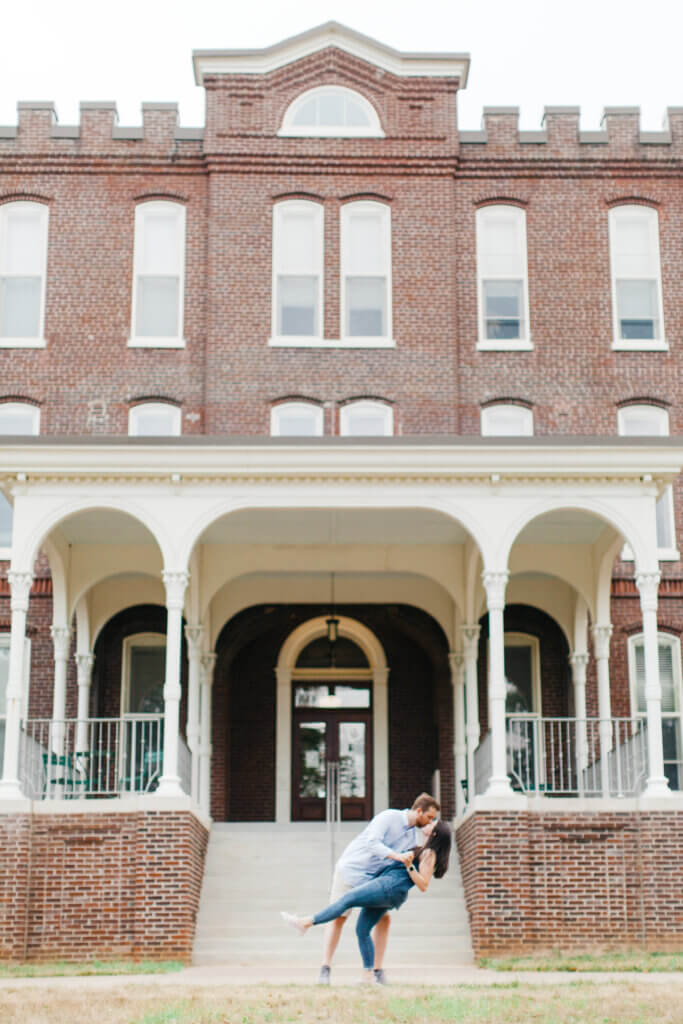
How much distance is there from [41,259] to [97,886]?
11.2 meters

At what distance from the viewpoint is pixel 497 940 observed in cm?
1652

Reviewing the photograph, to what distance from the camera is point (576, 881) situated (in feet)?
55.3

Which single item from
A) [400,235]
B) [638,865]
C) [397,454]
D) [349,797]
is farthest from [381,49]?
[638,865]

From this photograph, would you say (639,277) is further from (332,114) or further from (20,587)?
(20,587)

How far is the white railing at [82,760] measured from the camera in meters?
18.1

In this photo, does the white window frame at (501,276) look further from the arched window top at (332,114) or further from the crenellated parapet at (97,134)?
the crenellated parapet at (97,134)

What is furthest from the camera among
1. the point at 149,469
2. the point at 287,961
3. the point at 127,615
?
the point at 127,615

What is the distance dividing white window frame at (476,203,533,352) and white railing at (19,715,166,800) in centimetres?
806

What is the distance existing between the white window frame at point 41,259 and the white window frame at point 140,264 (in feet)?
4.68

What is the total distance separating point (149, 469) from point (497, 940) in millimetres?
6760

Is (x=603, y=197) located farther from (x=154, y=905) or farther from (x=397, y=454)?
(x=154, y=905)

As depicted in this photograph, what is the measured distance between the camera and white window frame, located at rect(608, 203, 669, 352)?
78.1ft

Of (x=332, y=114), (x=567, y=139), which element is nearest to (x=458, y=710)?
(x=567, y=139)

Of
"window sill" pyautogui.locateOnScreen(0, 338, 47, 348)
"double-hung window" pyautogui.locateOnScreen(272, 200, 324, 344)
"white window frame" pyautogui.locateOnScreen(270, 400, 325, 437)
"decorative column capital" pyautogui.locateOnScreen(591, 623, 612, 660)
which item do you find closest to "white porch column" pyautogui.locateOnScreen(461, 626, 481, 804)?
"decorative column capital" pyautogui.locateOnScreen(591, 623, 612, 660)
